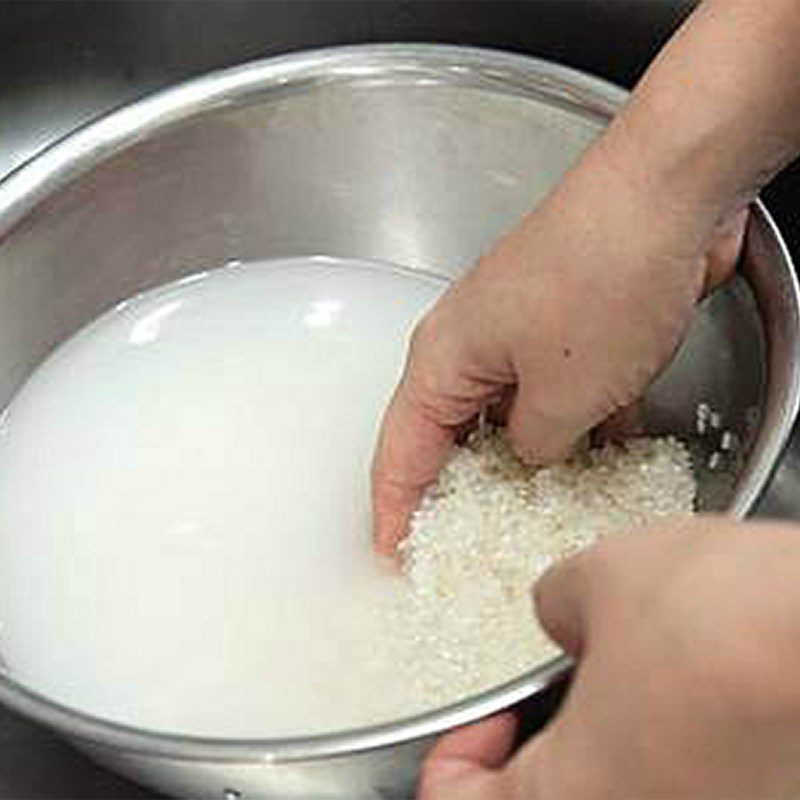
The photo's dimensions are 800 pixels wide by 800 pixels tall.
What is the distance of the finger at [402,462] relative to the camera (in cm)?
77

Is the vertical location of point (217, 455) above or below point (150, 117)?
below

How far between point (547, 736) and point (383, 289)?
1.29 feet

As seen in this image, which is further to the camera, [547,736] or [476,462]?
[476,462]

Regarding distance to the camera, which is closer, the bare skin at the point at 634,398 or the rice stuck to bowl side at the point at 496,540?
the bare skin at the point at 634,398

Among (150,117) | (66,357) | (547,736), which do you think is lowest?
(547,736)

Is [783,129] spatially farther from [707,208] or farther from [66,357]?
[66,357]

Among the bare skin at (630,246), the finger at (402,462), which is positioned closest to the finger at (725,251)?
the bare skin at (630,246)

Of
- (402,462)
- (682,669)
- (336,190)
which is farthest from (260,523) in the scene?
(682,669)

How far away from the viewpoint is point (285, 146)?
0.92 metres

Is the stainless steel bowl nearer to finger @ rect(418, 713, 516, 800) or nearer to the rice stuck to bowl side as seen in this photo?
the rice stuck to bowl side

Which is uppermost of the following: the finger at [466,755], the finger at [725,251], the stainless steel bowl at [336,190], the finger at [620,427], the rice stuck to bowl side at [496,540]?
the stainless steel bowl at [336,190]

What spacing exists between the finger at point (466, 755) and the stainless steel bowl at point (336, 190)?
163 mm

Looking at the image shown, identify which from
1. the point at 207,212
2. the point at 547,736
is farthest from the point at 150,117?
the point at 547,736

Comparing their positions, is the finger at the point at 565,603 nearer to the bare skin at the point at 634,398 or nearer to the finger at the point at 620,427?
the bare skin at the point at 634,398
